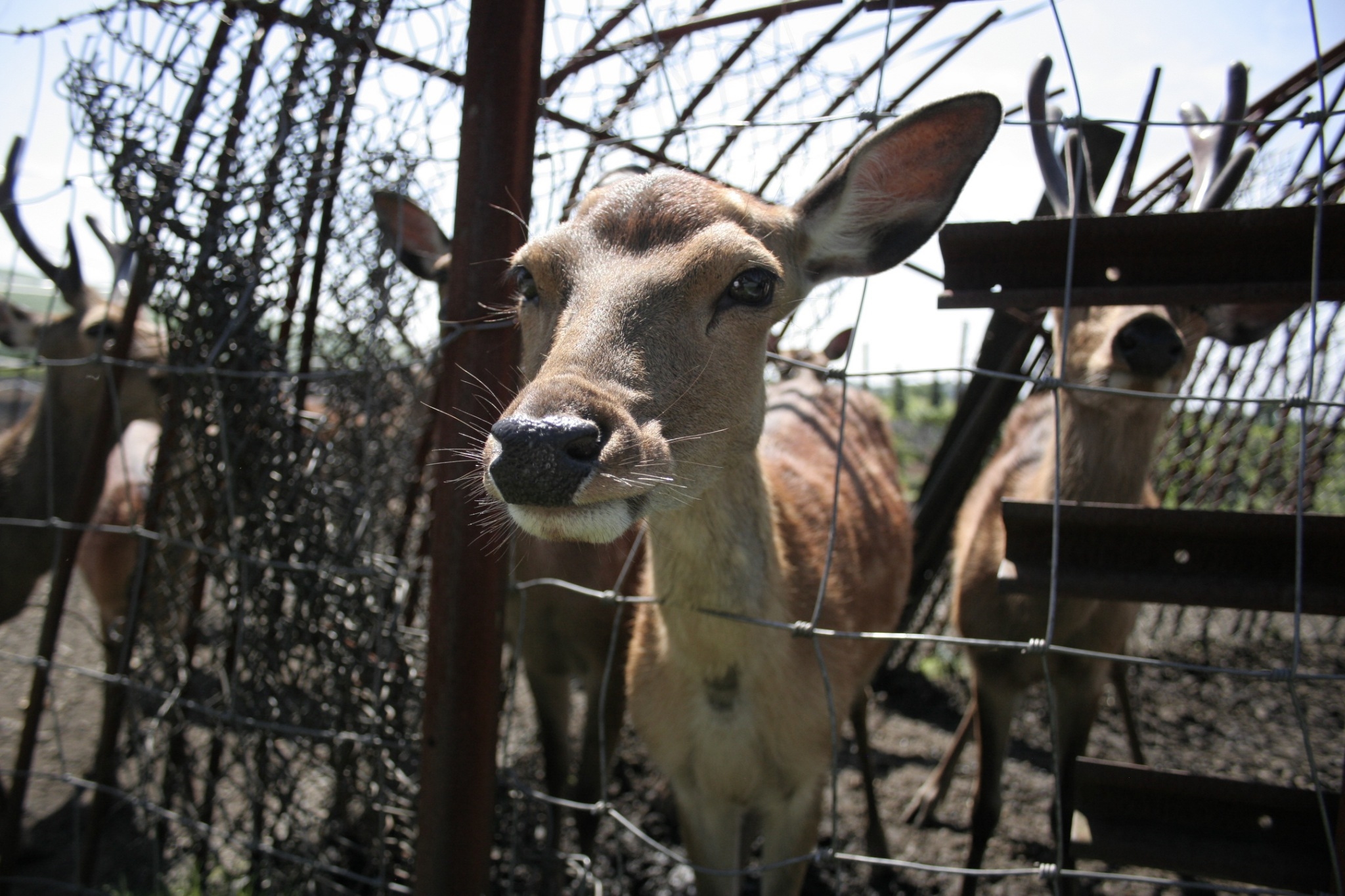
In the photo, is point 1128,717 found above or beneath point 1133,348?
beneath

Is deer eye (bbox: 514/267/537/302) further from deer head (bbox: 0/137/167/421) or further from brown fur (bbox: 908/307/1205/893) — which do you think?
deer head (bbox: 0/137/167/421)

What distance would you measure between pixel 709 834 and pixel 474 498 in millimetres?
1272

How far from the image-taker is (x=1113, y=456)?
3031 millimetres

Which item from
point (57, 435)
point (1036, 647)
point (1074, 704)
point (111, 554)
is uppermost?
point (57, 435)

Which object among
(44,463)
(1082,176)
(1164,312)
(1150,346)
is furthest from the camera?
(44,463)

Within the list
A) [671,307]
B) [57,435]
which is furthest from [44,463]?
[671,307]

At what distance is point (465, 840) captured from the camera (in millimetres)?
1913

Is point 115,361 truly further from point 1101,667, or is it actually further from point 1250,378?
point 1250,378

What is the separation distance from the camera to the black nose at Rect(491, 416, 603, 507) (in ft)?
4.50

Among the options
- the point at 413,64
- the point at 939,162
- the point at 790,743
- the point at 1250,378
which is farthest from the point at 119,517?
the point at 1250,378

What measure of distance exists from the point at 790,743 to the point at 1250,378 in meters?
4.68

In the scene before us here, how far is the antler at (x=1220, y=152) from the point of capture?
2.40 meters

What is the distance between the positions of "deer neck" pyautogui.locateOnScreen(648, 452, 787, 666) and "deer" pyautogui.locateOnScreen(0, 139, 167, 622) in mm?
2837

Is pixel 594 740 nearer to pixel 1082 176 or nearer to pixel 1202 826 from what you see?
pixel 1202 826
